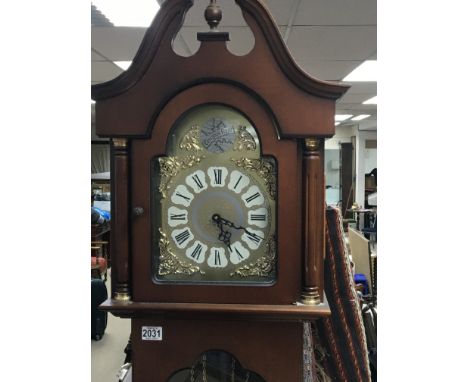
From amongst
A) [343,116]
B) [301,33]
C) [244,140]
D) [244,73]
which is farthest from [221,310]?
[343,116]

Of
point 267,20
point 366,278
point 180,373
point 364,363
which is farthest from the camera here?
point 366,278

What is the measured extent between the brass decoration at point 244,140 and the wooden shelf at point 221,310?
275 millimetres

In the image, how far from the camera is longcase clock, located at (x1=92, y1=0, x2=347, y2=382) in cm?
73

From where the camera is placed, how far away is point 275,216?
2.48 ft

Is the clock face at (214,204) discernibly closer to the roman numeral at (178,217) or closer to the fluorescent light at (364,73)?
the roman numeral at (178,217)

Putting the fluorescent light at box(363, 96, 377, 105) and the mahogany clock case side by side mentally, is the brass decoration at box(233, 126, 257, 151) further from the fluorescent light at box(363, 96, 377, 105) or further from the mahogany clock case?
the fluorescent light at box(363, 96, 377, 105)

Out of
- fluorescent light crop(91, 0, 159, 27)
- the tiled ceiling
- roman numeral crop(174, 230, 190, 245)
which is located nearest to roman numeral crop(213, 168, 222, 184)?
roman numeral crop(174, 230, 190, 245)

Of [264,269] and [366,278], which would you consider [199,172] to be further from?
[366,278]

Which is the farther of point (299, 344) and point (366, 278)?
point (366, 278)

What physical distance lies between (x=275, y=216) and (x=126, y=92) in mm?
339

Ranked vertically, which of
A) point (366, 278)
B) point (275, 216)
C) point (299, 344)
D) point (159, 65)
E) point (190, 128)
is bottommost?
point (366, 278)

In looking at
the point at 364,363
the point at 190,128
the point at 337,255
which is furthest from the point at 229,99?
the point at 364,363

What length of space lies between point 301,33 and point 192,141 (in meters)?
1.83

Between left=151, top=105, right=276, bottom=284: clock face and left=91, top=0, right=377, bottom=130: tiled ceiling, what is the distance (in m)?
1.22
